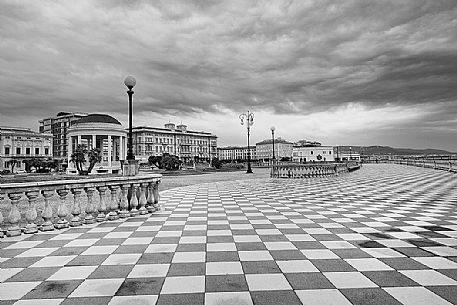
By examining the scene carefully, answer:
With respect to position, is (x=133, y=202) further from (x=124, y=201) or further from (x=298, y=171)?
(x=298, y=171)

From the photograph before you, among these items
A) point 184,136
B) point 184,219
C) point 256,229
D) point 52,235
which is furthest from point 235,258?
point 184,136

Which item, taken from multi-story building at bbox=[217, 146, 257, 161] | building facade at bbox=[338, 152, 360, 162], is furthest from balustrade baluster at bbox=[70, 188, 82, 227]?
multi-story building at bbox=[217, 146, 257, 161]

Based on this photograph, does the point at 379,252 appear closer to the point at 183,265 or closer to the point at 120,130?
the point at 183,265

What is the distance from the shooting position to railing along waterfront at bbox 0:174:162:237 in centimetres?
556

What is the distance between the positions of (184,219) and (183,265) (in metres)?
3.34

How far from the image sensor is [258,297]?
305cm

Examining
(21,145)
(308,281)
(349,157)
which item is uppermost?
(21,145)

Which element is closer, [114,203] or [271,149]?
[114,203]

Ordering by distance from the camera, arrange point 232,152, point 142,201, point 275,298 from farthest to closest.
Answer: point 232,152
point 142,201
point 275,298

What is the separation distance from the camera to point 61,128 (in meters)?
122

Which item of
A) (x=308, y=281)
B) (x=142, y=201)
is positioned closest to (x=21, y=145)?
(x=142, y=201)

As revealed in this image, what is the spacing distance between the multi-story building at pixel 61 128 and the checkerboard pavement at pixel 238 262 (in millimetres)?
128249

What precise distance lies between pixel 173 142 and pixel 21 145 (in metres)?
54.0

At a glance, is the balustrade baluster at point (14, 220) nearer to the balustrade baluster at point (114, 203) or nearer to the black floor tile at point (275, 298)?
the balustrade baluster at point (114, 203)
